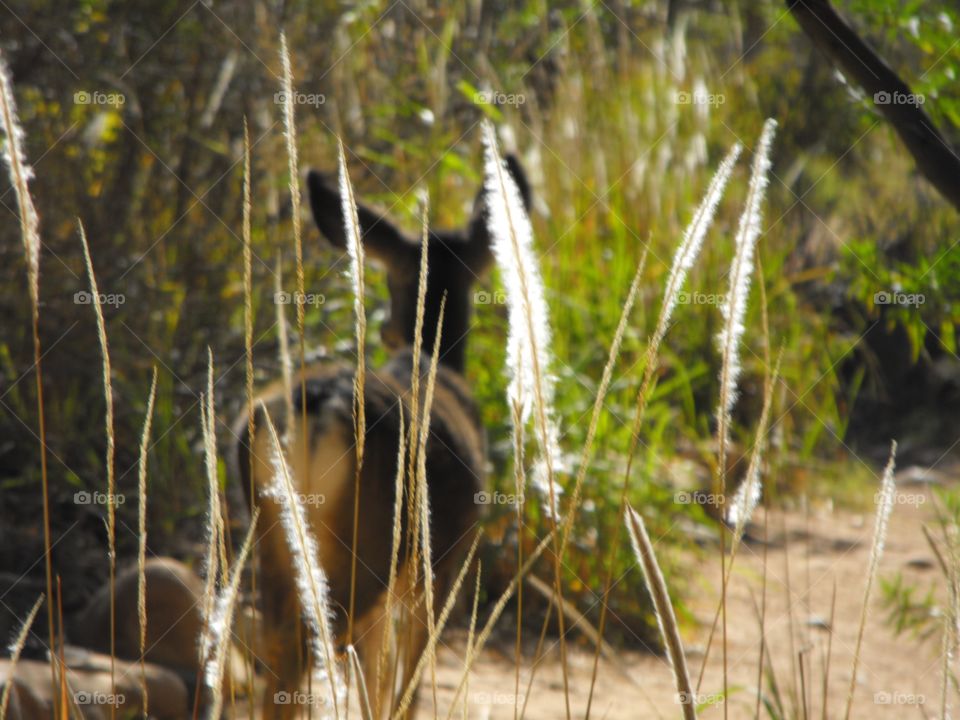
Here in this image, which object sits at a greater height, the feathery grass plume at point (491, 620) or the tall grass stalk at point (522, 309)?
the tall grass stalk at point (522, 309)

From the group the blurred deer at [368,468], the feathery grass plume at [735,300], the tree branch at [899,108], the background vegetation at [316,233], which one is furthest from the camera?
the background vegetation at [316,233]

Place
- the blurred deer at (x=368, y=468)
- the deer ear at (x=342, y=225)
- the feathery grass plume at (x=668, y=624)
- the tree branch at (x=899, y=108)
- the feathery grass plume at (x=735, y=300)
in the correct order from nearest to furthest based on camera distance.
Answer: the feathery grass plume at (x=668, y=624), the feathery grass plume at (x=735, y=300), the tree branch at (x=899, y=108), the blurred deer at (x=368, y=468), the deer ear at (x=342, y=225)

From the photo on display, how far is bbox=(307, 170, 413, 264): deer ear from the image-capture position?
3.90 metres

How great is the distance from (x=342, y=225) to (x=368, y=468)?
108 centimetres

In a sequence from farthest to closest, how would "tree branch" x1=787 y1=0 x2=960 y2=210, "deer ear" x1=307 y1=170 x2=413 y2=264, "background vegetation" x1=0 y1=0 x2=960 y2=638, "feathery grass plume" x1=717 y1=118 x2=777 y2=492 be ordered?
"background vegetation" x1=0 y1=0 x2=960 y2=638 < "deer ear" x1=307 y1=170 x2=413 y2=264 < "tree branch" x1=787 y1=0 x2=960 y2=210 < "feathery grass plume" x1=717 y1=118 x2=777 y2=492

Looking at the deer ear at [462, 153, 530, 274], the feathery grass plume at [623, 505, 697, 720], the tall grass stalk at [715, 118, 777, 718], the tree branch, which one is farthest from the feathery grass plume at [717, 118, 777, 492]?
the deer ear at [462, 153, 530, 274]

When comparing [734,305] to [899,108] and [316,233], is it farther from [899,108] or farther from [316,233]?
[316,233]

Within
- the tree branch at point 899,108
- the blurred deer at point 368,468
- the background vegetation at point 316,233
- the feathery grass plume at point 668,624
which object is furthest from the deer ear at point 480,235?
the feathery grass plume at point 668,624

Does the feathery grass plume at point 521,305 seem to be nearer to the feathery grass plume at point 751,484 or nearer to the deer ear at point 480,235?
the feathery grass plume at point 751,484

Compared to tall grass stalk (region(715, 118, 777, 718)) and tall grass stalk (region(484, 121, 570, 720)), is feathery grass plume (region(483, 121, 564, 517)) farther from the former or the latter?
tall grass stalk (region(715, 118, 777, 718))

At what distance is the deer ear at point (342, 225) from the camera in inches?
154

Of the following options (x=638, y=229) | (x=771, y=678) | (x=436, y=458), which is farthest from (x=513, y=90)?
(x=771, y=678)

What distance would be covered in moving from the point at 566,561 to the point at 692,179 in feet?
10.2

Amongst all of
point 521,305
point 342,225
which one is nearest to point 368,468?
point 342,225
